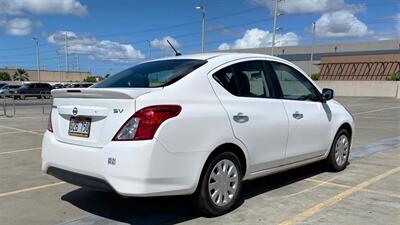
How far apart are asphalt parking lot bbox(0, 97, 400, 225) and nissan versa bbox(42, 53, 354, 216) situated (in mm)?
374

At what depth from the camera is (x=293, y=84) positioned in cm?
605

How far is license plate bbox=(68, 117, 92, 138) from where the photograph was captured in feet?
14.3

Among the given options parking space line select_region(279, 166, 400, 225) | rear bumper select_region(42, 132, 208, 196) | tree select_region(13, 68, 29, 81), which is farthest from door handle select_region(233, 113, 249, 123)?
tree select_region(13, 68, 29, 81)

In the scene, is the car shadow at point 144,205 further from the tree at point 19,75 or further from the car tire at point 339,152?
the tree at point 19,75

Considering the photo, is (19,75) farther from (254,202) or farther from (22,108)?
(254,202)

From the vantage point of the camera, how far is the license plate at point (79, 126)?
14.3 feet

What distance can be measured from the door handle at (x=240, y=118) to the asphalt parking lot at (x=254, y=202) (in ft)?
3.32

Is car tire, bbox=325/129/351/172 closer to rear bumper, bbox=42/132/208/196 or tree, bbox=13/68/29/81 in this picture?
rear bumper, bbox=42/132/208/196

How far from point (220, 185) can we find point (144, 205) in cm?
102

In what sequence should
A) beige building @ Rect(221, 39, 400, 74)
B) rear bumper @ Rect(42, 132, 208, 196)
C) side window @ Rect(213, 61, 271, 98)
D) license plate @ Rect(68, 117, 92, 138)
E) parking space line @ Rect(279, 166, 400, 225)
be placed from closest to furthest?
rear bumper @ Rect(42, 132, 208, 196)
license plate @ Rect(68, 117, 92, 138)
parking space line @ Rect(279, 166, 400, 225)
side window @ Rect(213, 61, 271, 98)
beige building @ Rect(221, 39, 400, 74)

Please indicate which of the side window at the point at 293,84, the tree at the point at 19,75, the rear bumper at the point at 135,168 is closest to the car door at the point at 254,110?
the side window at the point at 293,84

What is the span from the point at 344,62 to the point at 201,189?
177 feet

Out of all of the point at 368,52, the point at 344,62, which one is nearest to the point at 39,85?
the point at 344,62

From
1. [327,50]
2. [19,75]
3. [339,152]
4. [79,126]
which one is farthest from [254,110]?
[19,75]
